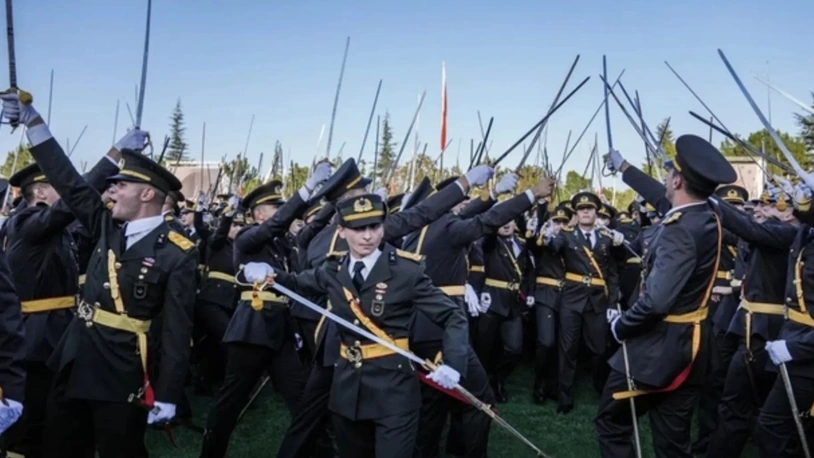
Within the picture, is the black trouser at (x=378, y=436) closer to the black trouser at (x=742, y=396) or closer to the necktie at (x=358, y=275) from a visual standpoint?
the necktie at (x=358, y=275)

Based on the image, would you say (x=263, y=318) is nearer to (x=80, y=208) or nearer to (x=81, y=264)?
(x=81, y=264)

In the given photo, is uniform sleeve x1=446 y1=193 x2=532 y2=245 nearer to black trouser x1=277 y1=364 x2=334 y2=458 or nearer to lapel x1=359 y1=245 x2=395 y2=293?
black trouser x1=277 y1=364 x2=334 y2=458

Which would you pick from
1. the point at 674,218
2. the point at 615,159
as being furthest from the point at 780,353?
the point at 615,159

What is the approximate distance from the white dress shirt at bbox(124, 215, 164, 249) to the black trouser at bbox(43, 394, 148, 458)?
0.93 metres

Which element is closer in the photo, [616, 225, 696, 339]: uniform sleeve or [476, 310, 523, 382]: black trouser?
[616, 225, 696, 339]: uniform sleeve

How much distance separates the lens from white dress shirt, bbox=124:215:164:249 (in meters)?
4.26

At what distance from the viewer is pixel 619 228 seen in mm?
11117

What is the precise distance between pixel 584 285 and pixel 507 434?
240 centimetres

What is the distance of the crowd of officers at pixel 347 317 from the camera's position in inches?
164

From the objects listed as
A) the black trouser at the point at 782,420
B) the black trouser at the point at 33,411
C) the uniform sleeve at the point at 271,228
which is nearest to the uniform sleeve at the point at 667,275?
the black trouser at the point at 782,420

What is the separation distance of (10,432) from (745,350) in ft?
17.3

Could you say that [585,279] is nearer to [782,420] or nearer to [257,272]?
[782,420]

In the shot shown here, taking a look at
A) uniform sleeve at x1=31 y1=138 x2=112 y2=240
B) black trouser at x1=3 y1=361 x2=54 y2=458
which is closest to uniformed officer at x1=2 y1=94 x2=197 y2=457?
uniform sleeve at x1=31 y1=138 x2=112 y2=240

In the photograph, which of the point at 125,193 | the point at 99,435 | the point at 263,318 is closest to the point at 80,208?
the point at 125,193
